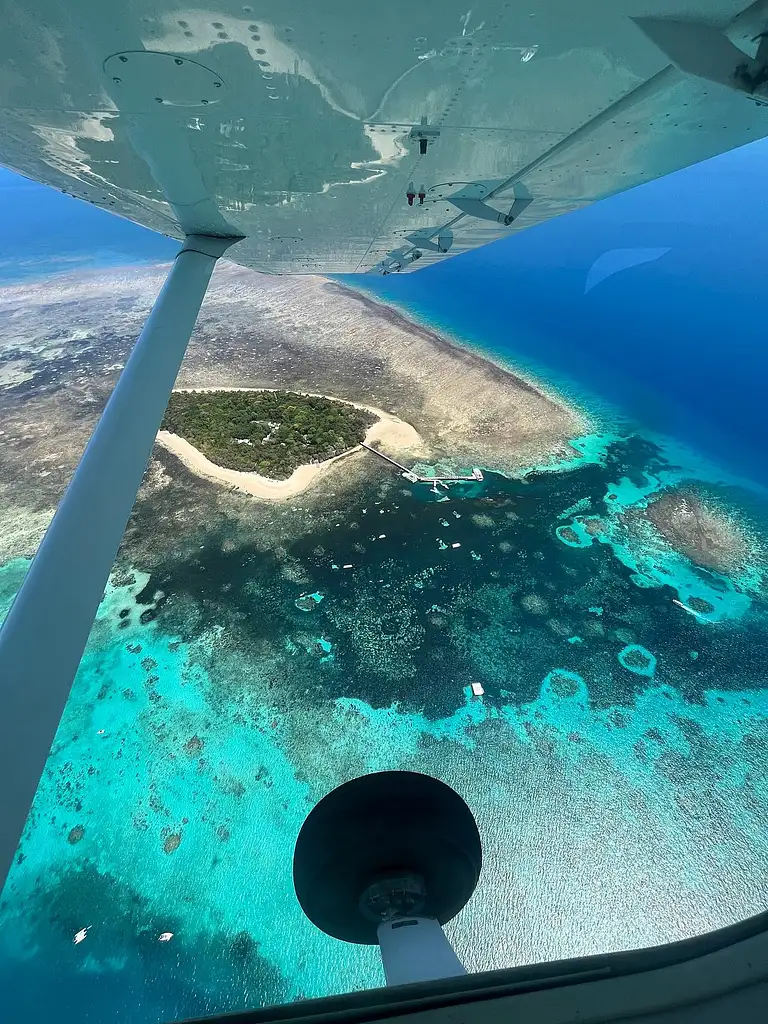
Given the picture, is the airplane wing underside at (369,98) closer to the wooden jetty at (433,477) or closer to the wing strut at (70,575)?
the wing strut at (70,575)

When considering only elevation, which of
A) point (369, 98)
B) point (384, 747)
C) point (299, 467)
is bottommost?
point (384, 747)

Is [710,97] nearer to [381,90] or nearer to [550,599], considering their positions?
[381,90]

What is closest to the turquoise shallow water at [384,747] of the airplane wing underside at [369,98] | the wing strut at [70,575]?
the wing strut at [70,575]

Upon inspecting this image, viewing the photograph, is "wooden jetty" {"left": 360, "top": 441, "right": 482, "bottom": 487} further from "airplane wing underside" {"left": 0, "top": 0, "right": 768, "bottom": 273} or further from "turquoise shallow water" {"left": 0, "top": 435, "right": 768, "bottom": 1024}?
"airplane wing underside" {"left": 0, "top": 0, "right": 768, "bottom": 273}

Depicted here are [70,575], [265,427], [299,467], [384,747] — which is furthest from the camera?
[265,427]

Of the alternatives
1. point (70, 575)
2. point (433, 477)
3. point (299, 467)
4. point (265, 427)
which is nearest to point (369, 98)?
point (70, 575)

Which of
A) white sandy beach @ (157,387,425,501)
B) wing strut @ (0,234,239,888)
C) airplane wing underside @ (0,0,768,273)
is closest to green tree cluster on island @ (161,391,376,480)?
white sandy beach @ (157,387,425,501)

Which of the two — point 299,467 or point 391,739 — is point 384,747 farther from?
point 299,467
